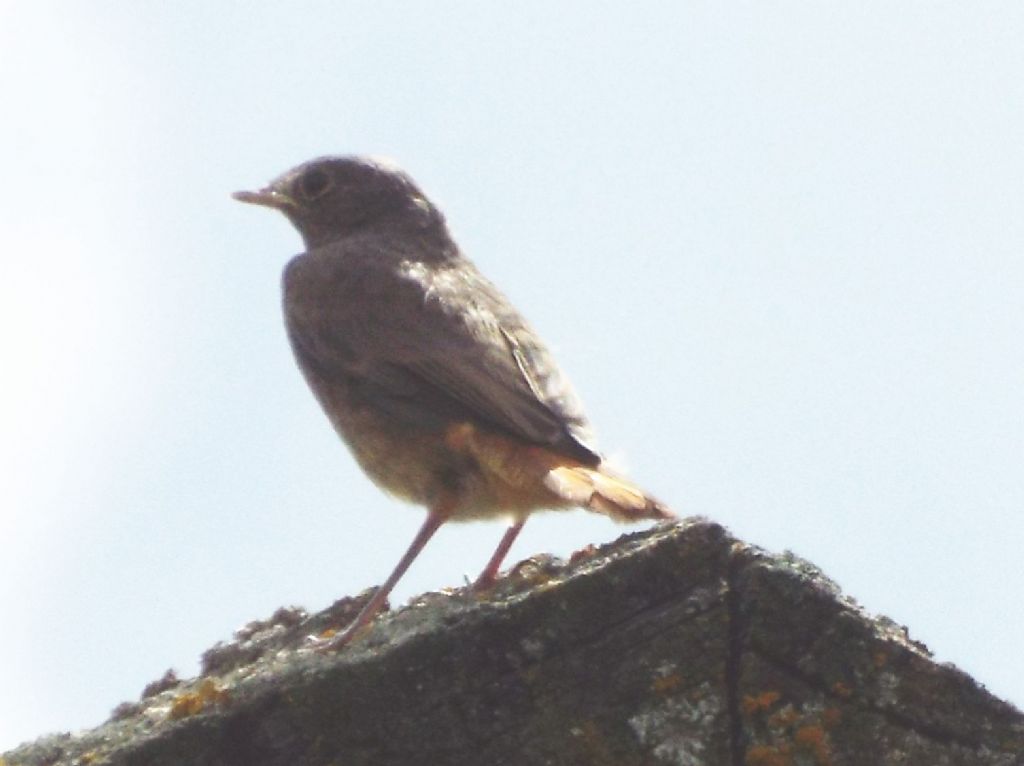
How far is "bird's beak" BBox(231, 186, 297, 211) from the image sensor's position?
28.6 feet

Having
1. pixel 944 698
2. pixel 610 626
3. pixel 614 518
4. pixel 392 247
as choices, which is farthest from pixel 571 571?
pixel 392 247

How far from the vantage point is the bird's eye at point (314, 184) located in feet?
28.5

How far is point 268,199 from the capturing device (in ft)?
28.7

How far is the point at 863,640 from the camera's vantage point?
3.24 metres

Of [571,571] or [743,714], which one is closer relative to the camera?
[743,714]

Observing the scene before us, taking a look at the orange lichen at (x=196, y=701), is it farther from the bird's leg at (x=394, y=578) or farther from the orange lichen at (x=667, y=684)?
the orange lichen at (x=667, y=684)

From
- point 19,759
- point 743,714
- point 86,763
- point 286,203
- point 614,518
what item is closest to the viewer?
point 743,714

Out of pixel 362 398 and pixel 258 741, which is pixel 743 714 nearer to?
pixel 258 741

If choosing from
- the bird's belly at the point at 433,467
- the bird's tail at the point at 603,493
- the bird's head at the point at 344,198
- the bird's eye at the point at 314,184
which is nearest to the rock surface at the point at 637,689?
the bird's tail at the point at 603,493

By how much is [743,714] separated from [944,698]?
14.6 inches

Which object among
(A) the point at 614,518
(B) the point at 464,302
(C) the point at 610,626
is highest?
(B) the point at 464,302

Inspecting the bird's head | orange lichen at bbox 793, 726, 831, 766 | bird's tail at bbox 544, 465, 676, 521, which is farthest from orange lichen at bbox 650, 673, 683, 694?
the bird's head

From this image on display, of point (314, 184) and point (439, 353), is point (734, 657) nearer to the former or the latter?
point (439, 353)

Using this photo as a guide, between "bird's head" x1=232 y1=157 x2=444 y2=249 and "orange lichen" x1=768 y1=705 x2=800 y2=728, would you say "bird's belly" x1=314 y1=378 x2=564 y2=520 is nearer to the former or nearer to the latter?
"bird's head" x1=232 y1=157 x2=444 y2=249
